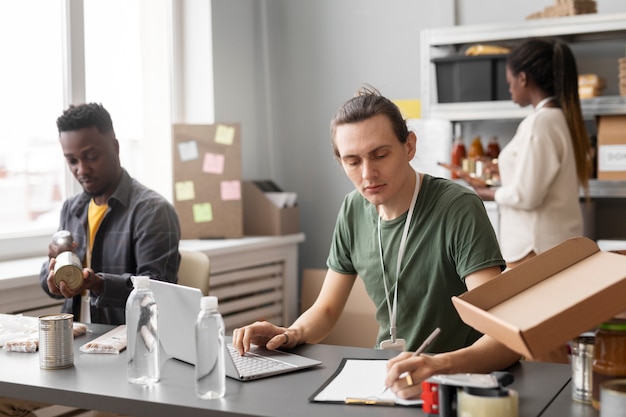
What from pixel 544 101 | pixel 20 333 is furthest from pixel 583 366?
pixel 544 101

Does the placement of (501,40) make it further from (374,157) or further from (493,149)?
(374,157)

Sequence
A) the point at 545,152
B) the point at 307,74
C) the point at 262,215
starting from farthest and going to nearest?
the point at 307,74 → the point at 262,215 → the point at 545,152

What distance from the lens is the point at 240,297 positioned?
4.15m

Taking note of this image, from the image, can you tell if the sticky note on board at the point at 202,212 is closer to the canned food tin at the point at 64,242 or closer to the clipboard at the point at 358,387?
the canned food tin at the point at 64,242

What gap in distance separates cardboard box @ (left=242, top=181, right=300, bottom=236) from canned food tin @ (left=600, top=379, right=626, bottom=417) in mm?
3005

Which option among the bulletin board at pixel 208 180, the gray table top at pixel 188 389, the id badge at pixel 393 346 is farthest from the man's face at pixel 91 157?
the bulletin board at pixel 208 180

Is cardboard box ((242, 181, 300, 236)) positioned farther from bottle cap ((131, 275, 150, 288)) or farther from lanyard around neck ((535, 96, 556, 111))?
bottle cap ((131, 275, 150, 288))

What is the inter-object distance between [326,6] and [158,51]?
41.5 inches

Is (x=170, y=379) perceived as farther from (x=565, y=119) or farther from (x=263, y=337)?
(x=565, y=119)

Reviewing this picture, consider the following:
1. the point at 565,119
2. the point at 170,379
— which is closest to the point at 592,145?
the point at 565,119

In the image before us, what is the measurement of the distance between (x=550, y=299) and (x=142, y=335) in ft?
2.84

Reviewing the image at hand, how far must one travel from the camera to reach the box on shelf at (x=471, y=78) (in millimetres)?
3861

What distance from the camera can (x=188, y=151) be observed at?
404cm

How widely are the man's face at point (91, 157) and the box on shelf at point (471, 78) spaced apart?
193 centimetres
